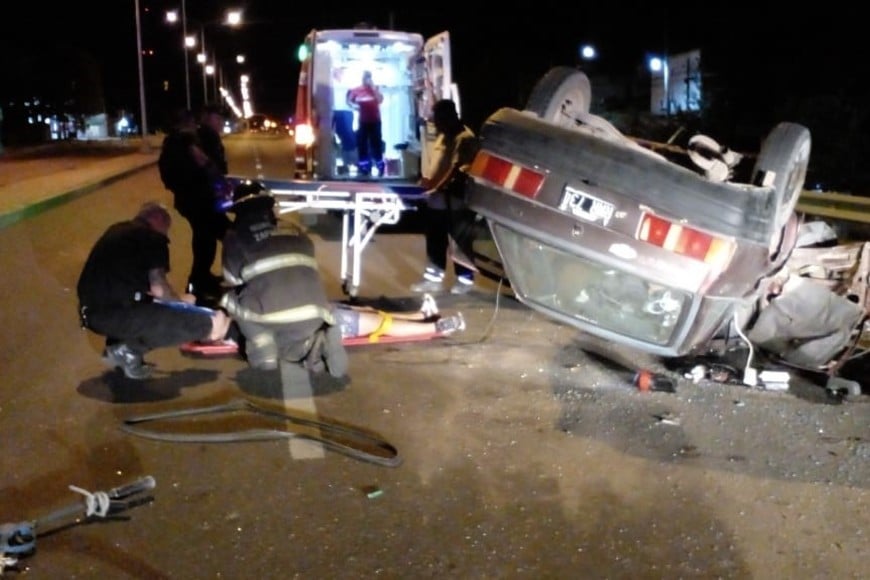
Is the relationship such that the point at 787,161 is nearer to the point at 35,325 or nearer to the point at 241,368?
the point at 241,368

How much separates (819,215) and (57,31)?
186 feet

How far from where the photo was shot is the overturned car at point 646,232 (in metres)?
5.04

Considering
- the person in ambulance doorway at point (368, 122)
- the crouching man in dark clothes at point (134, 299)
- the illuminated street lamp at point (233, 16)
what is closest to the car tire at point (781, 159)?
the crouching man in dark clothes at point (134, 299)

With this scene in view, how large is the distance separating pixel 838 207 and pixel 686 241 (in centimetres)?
684

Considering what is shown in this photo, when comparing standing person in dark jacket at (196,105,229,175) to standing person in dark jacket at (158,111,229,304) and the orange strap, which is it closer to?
standing person in dark jacket at (158,111,229,304)

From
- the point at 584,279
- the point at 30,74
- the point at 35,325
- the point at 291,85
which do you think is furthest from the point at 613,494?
the point at 291,85

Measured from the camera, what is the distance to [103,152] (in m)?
40.2

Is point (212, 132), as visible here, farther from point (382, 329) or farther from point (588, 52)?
point (588, 52)

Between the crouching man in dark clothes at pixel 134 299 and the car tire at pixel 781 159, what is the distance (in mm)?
3630

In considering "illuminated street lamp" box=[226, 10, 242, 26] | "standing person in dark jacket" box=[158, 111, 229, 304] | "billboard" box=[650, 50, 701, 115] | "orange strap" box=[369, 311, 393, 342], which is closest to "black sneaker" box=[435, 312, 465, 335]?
"orange strap" box=[369, 311, 393, 342]

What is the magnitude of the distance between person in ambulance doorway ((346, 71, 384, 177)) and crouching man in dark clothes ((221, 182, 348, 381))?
8360mm

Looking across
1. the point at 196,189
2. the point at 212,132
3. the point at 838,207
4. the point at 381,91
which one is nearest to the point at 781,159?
the point at 196,189

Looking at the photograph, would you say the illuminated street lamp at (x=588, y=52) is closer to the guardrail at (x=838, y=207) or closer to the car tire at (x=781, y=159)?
the guardrail at (x=838, y=207)

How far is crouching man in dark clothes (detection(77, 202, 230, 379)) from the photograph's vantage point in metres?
6.52
